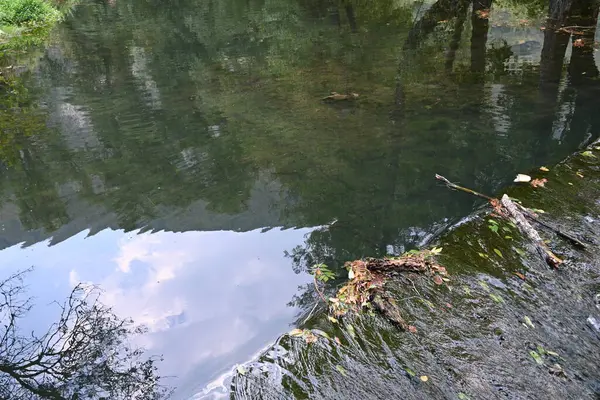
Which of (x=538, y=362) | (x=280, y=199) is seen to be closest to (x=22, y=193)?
(x=280, y=199)

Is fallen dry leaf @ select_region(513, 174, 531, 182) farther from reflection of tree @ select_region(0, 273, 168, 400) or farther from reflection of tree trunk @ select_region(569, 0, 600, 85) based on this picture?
reflection of tree trunk @ select_region(569, 0, 600, 85)

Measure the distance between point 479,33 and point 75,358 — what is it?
15826 millimetres

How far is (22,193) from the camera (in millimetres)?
7672

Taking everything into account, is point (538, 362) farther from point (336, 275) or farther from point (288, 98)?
point (288, 98)

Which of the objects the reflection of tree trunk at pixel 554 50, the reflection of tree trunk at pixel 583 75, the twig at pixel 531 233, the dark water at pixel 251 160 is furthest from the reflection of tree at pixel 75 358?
the reflection of tree trunk at pixel 554 50

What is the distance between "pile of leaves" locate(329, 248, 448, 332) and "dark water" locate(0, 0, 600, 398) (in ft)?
2.82

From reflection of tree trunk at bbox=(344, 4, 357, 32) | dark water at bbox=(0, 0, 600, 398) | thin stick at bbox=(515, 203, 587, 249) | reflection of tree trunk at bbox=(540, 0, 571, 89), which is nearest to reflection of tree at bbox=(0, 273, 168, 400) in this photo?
dark water at bbox=(0, 0, 600, 398)

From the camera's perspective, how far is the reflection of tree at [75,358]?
12.8 feet

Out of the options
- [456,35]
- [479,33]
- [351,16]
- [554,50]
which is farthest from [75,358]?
Answer: [351,16]

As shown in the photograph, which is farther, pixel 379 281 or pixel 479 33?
pixel 479 33

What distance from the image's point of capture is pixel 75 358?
170 inches

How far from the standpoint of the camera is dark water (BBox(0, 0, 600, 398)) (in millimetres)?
5434

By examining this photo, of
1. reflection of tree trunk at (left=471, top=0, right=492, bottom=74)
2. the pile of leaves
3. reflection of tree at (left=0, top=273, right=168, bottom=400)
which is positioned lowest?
reflection of tree at (left=0, top=273, right=168, bottom=400)

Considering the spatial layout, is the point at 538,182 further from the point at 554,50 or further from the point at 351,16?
the point at 351,16
